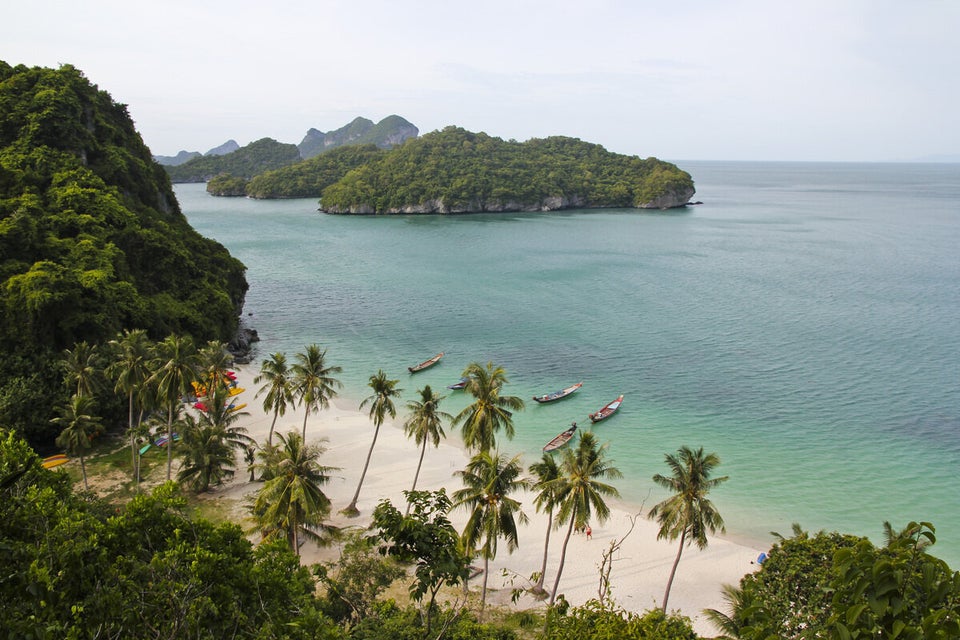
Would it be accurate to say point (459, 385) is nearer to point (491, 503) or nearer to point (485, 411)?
point (485, 411)

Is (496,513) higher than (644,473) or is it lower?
higher

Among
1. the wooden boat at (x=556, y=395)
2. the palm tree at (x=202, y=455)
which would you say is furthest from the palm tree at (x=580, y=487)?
the wooden boat at (x=556, y=395)

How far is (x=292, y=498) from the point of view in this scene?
23234 mm

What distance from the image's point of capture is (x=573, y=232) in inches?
5187

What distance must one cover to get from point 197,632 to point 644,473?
2993 centimetres

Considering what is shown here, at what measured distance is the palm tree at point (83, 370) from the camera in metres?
31.8

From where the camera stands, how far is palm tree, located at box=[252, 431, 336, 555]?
2353 centimetres

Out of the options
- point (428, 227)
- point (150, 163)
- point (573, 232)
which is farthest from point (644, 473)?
point (428, 227)

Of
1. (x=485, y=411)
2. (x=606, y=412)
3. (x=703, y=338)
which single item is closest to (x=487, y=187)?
(x=703, y=338)

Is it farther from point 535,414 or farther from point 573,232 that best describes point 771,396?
point 573,232

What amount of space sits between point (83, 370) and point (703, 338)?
52396mm

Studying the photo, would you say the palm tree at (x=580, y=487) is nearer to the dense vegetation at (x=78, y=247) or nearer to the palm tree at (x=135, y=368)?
the palm tree at (x=135, y=368)

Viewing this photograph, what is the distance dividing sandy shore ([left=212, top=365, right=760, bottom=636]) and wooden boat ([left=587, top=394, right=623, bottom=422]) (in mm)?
6718

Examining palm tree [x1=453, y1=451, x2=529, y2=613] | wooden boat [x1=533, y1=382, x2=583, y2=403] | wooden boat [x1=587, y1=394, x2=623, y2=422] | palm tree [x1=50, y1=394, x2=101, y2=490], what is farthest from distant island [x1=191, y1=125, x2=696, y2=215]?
palm tree [x1=453, y1=451, x2=529, y2=613]
